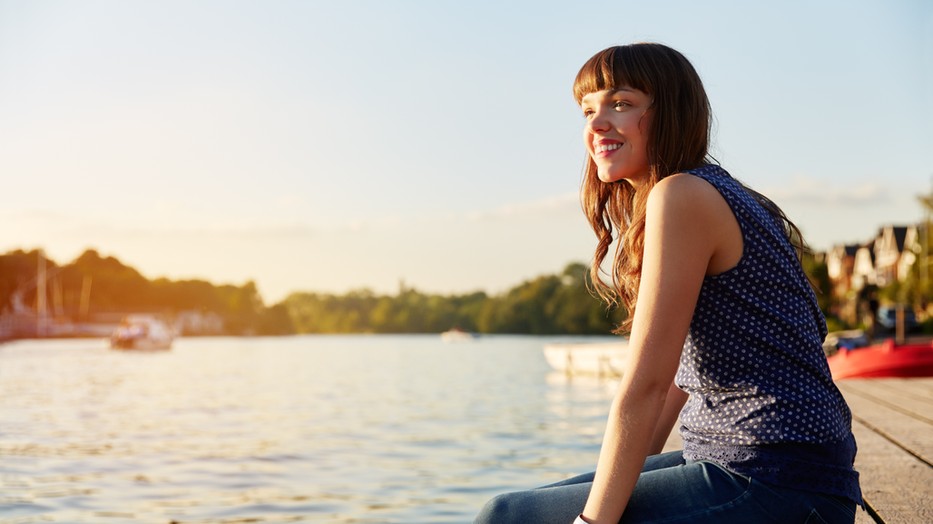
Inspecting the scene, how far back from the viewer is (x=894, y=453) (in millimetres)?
4223

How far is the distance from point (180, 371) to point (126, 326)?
100.0 ft

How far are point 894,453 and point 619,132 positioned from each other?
2.78 metres

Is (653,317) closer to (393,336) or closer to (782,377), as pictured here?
(782,377)

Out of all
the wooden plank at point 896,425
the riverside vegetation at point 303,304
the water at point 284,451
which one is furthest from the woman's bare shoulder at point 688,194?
the riverside vegetation at point 303,304

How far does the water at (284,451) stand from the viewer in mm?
8281

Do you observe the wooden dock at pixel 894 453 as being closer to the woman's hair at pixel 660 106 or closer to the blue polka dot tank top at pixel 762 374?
the blue polka dot tank top at pixel 762 374

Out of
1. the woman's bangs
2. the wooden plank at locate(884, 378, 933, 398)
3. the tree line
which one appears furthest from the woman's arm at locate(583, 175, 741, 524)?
the tree line

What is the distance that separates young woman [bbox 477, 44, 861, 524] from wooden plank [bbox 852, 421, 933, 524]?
1.16 meters

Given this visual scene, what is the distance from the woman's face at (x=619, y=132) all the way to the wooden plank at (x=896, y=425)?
2.52m

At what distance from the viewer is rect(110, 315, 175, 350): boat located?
66312mm

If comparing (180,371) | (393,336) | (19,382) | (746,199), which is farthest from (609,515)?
(393,336)

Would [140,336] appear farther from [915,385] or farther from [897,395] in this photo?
[897,395]

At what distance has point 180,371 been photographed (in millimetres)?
39750

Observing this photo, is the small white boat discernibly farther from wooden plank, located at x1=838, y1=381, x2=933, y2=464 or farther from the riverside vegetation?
the riverside vegetation
